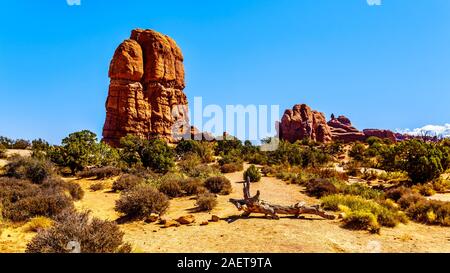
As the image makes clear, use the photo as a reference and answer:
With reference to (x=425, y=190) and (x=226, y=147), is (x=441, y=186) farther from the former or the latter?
(x=226, y=147)

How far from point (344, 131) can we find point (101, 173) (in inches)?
3565

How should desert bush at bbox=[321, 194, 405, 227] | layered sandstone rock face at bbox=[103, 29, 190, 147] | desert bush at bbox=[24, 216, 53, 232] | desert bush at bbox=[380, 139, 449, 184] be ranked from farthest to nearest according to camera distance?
layered sandstone rock face at bbox=[103, 29, 190, 147] → desert bush at bbox=[380, 139, 449, 184] → desert bush at bbox=[321, 194, 405, 227] → desert bush at bbox=[24, 216, 53, 232]

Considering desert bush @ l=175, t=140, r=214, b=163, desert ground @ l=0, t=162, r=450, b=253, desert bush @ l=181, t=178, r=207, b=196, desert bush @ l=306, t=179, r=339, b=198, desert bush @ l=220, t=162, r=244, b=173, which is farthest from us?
desert bush @ l=175, t=140, r=214, b=163

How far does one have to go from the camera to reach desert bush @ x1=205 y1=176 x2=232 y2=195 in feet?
55.2

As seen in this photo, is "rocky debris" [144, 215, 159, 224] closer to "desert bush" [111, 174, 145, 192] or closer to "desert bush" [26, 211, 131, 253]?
"desert bush" [26, 211, 131, 253]

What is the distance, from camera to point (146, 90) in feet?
170

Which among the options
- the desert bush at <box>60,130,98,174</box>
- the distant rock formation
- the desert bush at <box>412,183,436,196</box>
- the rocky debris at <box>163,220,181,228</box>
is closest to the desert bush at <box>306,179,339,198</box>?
the desert bush at <box>412,183,436,196</box>

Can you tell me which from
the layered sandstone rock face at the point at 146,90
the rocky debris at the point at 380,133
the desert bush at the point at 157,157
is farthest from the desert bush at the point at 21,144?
the rocky debris at the point at 380,133

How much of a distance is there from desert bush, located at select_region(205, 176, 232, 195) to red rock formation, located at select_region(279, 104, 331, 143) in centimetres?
6520

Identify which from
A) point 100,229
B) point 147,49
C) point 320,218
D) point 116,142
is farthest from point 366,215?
point 147,49

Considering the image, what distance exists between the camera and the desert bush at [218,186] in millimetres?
16831

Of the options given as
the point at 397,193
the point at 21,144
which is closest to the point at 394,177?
the point at 397,193

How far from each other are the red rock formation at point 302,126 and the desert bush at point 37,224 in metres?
74.4
